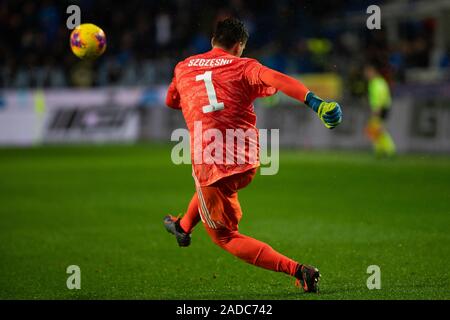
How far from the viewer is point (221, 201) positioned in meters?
6.31

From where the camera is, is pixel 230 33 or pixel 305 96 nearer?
pixel 305 96

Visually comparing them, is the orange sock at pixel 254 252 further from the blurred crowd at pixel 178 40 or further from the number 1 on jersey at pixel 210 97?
the blurred crowd at pixel 178 40

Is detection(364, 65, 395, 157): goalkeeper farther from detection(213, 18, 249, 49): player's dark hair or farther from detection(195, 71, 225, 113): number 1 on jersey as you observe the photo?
detection(195, 71, 225, 113): number 1 on jersey

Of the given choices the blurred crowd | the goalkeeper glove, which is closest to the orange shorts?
the goalkeeper glove

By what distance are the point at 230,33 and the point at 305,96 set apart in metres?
0.97

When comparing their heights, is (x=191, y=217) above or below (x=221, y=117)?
below

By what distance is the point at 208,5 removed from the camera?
2820 centimetres

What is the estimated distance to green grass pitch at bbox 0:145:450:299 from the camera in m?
6.75

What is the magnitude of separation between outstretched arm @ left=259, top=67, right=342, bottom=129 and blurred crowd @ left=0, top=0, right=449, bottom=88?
18.0 meters

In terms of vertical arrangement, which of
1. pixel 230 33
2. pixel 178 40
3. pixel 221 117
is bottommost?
pixel 221 117

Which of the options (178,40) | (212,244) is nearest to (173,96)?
(212,244)

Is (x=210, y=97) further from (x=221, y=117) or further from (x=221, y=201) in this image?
(x=221, y=201)

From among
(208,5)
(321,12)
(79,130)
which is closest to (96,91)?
(79,130)

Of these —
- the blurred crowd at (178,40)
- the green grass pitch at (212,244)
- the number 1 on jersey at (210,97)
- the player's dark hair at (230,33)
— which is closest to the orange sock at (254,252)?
the green grass pitch at (212,244)
